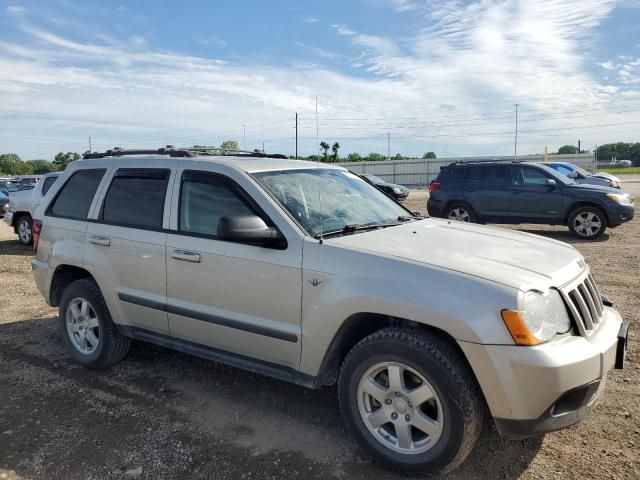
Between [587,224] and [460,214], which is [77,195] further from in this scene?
[587,224]

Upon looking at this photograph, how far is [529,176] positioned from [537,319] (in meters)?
10.6

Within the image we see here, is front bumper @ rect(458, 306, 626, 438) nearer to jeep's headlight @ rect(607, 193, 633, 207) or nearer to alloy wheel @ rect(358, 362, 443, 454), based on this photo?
alloy wheel @ rect(358, 362, 443, 454)

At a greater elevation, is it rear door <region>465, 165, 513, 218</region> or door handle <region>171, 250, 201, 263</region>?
rear door <region>465, 165, 513, 218</region>

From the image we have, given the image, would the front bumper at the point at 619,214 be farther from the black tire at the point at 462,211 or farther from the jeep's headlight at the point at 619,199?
the black tire at the point at 462,211

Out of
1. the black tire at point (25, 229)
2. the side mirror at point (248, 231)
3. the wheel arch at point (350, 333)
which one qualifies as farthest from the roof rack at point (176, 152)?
the black tire at point (25, 229)

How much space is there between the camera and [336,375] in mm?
3354

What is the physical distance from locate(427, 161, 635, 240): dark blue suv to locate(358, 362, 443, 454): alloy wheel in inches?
402

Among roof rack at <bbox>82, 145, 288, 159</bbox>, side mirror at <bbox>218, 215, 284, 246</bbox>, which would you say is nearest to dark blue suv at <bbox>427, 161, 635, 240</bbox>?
roof rack at <bbox>82, 145, 288, 159</bbox>

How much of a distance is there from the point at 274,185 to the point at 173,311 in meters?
1.21

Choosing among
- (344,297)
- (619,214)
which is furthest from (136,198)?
(619,214)

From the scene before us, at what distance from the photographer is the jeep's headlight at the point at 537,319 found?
2600 mm

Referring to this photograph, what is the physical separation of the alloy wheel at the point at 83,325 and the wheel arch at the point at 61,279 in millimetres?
253

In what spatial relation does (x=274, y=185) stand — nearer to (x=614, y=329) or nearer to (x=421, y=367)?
(x=421, y=367)

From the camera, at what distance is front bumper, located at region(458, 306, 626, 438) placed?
8.48 feet
